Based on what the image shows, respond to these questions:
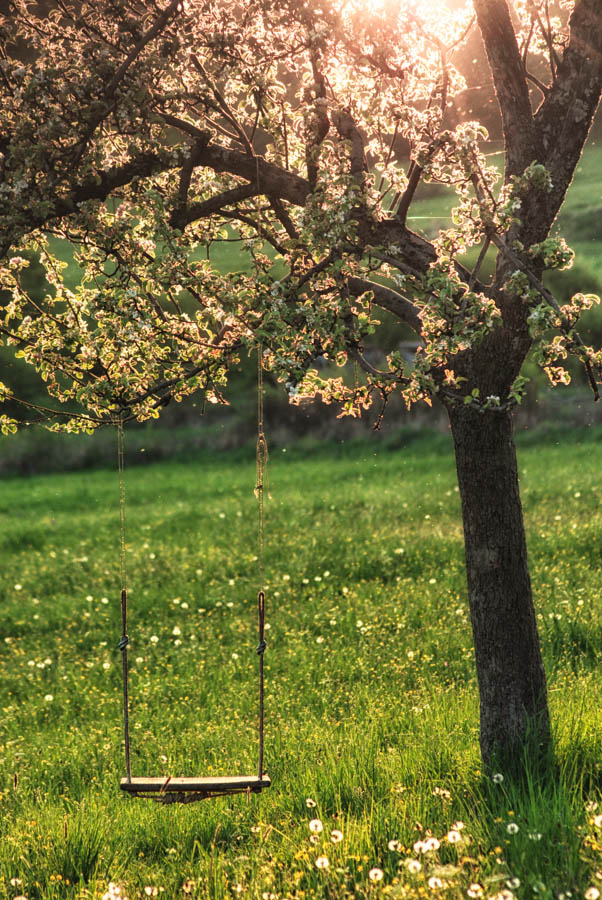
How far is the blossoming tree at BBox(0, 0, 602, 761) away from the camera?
5.55 meters

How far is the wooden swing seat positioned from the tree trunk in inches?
83.1

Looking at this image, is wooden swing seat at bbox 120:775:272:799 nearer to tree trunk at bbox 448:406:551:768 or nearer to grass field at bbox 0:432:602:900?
grass field at bbox 0:432:602:900

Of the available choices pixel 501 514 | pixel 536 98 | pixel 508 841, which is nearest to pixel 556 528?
pixel 501 514

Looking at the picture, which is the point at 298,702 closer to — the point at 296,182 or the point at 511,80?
the point at 296,182

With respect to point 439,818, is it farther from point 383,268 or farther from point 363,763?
point 383,268

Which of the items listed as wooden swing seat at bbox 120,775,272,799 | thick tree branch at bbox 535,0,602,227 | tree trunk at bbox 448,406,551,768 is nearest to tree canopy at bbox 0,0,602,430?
thick tree branch at bbox 535,0,602,227

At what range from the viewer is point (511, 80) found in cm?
636

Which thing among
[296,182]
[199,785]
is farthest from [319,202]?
[199,785]

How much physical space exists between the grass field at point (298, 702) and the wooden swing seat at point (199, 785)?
485mm

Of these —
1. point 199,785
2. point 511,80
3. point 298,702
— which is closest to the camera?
point 199,785

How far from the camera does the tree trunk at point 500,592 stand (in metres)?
6.50

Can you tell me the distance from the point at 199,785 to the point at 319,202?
3890 mm

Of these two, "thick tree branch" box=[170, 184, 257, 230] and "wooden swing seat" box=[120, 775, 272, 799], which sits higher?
"thick tree branch" box=[170, 184, 257, 230]

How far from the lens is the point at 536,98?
1035 inches
